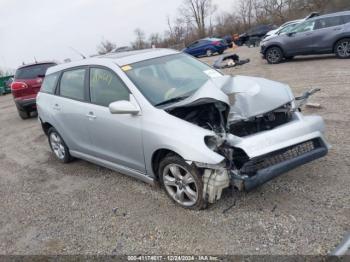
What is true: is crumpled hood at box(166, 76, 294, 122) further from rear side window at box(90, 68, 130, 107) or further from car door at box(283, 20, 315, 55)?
car door at box(283, 20, 315, 55)

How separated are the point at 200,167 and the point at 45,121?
353 centimetres

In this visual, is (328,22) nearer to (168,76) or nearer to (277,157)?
(168,76)

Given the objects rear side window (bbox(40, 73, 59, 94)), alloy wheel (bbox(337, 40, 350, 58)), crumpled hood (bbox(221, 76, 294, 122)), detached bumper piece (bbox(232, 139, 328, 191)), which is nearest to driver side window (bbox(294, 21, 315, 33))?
alloy wheel (bbox(337, 40, 350, 58))

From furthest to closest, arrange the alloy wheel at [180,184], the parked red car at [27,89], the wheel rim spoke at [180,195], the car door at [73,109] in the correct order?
the parked red car at [27,89] < the car door at [73,109] < the wheel rim spoke at [180,195] < the alloy wheel at [180,184]

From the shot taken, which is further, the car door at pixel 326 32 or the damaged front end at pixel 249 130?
the car door at pixel 326 32

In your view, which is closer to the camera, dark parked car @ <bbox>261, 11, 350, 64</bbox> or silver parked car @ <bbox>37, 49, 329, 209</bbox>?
silver parked car @ <bbox>37, 49, 329, 209</bbox>

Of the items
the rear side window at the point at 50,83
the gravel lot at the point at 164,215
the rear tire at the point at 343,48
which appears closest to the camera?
the gravel lot at the point at 164,215

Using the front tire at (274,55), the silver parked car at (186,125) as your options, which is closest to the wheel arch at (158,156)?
the silver parked car at (186,125)

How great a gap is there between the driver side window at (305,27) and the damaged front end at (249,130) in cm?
965

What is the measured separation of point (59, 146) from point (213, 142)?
342 centimetres

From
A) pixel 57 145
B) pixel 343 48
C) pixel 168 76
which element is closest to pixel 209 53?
pixel 343 48

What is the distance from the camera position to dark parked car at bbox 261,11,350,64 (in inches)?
461

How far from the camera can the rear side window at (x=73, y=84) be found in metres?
4.80

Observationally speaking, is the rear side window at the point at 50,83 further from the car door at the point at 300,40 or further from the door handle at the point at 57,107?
the car door at the point at 300,40
